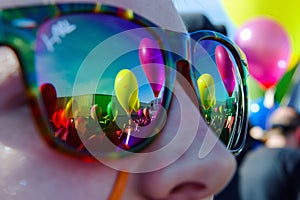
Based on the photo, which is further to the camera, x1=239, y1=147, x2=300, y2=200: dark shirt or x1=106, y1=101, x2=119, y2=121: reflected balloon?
x1=239, y1=147, x2=300, y2=200: dark shirt

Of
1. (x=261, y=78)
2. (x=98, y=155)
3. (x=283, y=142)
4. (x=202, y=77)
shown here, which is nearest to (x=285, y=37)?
(x=261, y=78)

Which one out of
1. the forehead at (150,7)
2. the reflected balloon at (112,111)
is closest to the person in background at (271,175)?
the forehead at (150,7)

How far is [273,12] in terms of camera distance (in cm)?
315

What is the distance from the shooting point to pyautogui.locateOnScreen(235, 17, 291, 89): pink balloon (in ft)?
10.1

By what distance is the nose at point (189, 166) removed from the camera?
1.93 feet

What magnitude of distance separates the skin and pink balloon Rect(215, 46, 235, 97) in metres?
0.22

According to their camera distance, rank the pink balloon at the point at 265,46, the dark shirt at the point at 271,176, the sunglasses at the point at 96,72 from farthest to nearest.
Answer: the pink balloon at the point at 265,46, the dark shirt at the point at 271,176, the sunglasses at the point at 96,72

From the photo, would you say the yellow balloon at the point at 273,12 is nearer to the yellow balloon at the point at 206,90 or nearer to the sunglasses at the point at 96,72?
the yellow balloon at the point at 206,90

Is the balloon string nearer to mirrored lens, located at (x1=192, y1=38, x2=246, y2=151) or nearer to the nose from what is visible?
the nose

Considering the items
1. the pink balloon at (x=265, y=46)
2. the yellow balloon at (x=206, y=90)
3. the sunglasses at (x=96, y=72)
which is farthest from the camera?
the pink balloon at (x=265, y=46)

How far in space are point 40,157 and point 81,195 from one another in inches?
2.5

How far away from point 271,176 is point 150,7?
1.92 meters

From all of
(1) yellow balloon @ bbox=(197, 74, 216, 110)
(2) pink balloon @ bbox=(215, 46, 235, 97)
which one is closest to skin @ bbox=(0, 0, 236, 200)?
(1) yellow balloon @ bbox=(197, 74, 216, 110)

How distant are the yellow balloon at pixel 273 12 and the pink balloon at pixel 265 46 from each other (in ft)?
0.22
